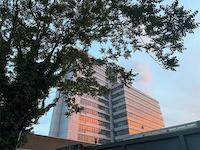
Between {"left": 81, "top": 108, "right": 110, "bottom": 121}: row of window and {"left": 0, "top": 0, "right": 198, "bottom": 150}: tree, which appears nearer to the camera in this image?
{"left": 0, "top": 0, "right": 198, "bottom": 150}: tree

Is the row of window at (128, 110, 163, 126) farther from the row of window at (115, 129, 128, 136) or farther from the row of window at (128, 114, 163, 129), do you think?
the row of window at (115, 129, 128, 136)

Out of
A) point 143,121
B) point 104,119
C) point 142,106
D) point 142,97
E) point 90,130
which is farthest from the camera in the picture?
point 142,97

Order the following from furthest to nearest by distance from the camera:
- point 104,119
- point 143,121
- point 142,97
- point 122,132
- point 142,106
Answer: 1. point 142,97
2. point 142,106
3. point 143,121
4. point 104,119
5. point 122,132

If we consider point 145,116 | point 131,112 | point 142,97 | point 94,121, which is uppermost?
point 142,97

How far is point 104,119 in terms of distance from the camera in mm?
113750

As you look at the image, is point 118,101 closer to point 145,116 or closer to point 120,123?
point 120,123

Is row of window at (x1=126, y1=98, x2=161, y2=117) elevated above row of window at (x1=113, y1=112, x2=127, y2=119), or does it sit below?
above

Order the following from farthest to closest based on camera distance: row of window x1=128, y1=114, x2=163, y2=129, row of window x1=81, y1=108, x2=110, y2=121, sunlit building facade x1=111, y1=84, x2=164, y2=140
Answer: row of window x1=128, y1=114, x2=163, y2=129 → sunlit building facade x1=111, y1=84, x2=164, y2=140 → row of window x1=81, y1=108, x2=110, y2=121

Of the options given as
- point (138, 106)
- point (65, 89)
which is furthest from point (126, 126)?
point (65, 89)

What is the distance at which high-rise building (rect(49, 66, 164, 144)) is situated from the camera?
328 feet

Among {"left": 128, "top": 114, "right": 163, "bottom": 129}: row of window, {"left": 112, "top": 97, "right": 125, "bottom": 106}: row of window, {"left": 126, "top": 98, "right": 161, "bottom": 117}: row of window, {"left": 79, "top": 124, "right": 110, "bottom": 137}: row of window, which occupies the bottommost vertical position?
{"left": 79, "top": 124, "right": 110, "bottom": 137}: row of window

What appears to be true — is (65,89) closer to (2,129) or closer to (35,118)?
(35,118)

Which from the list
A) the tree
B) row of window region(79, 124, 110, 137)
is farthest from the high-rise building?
the tree

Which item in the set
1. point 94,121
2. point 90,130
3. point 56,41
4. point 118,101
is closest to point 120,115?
point 118,101
